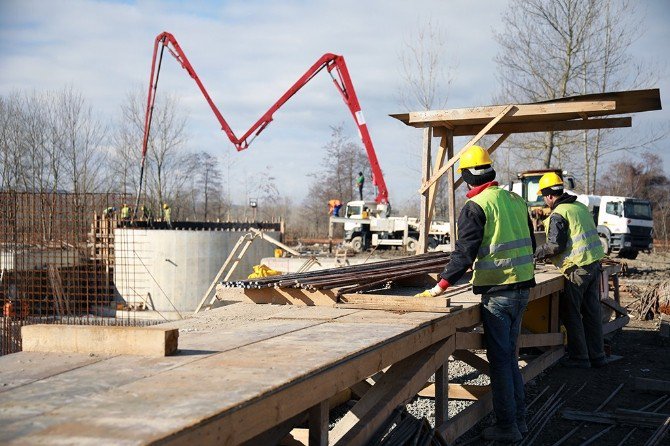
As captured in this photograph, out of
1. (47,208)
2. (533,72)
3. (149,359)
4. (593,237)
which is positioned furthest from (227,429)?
(533,72)

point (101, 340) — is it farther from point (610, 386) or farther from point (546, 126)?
point (546, 126)

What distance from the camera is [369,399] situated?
3.96 m

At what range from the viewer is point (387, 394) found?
402 cm

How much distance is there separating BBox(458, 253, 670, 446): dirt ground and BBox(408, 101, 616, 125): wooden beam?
10.3 ft

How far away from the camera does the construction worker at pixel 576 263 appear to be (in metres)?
7.41

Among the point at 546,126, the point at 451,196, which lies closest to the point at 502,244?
the point at 451,196

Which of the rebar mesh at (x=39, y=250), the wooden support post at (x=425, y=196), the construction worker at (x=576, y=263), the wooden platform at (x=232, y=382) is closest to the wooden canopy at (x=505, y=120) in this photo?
the wooden support post at (x=425, y=196)

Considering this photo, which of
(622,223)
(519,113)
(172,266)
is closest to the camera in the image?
(519,113)

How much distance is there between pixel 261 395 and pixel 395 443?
5.62ft

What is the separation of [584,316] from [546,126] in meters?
2.79

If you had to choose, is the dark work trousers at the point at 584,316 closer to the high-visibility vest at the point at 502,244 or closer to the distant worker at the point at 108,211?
the high-visibility vest at the point at 502,244

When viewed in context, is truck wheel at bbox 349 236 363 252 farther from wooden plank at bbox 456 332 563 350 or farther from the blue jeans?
the blue jeans

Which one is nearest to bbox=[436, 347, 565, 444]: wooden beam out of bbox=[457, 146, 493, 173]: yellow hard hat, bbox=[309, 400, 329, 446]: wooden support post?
bbox=[309, 400, 329, 446]: wooden support post

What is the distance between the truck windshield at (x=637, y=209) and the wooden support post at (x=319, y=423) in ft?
75.4
